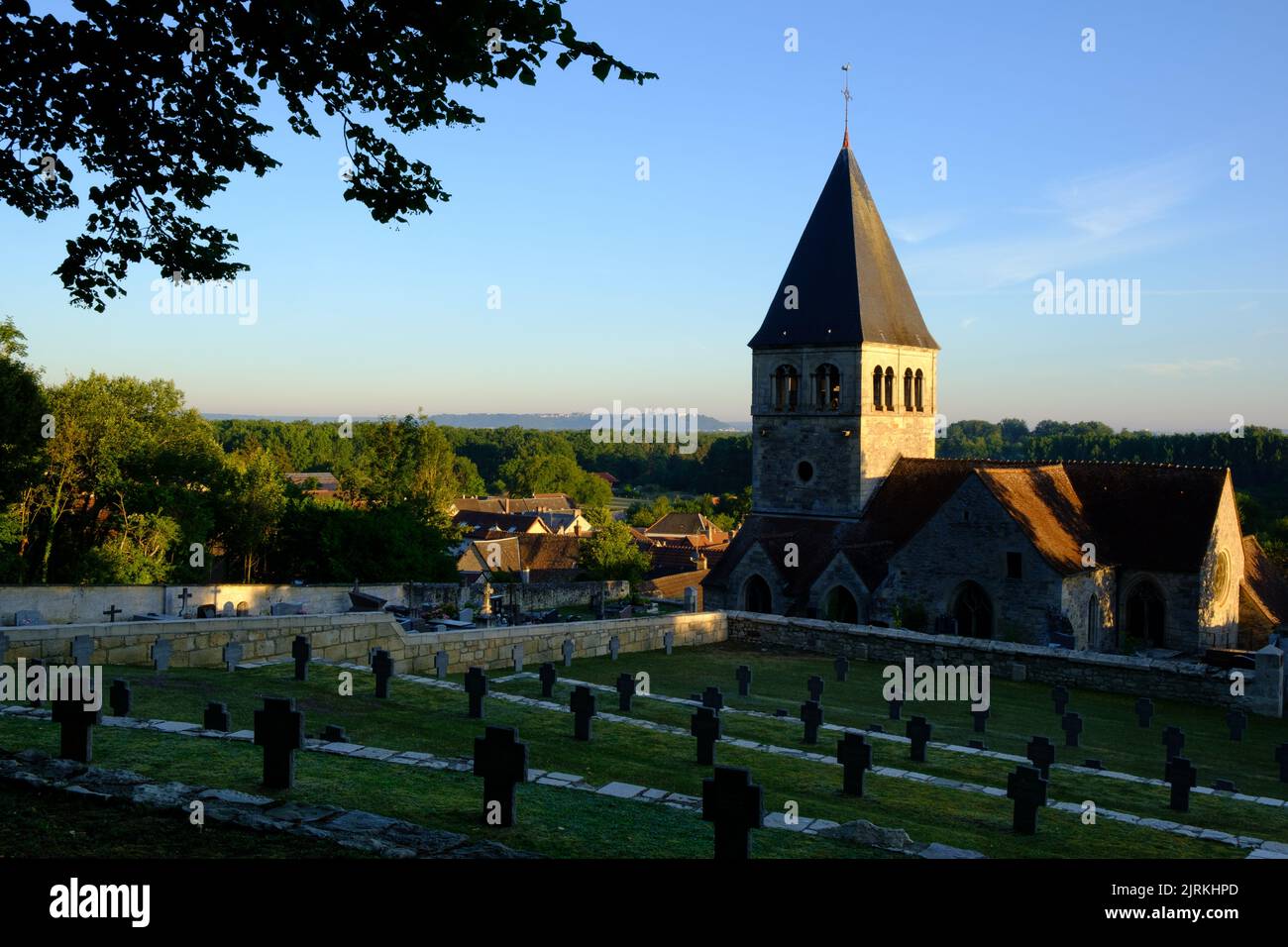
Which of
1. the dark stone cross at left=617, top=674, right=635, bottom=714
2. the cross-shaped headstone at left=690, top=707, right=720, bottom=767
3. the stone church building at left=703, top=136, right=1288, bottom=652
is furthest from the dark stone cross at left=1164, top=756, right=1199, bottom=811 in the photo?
the stone church building at left=703, top=136, right=1288, bottom=652

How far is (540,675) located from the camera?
56.6 ft

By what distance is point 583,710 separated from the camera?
12930mm

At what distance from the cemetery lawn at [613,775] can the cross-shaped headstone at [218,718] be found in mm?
531

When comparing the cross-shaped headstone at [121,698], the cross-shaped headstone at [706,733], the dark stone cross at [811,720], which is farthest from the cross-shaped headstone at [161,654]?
the dark stone cross at [811,720]

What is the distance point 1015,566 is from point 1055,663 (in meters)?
9.10

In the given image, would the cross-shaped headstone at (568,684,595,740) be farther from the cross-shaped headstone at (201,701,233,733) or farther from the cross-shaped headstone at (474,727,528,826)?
the cross-shaped headstone at (474,727,528,826)

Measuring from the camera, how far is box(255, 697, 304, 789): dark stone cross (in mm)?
8492

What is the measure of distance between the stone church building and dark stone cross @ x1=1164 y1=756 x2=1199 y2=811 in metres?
17.6

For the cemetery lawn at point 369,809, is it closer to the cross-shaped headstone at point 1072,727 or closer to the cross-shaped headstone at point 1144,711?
the cross-shaped headstone at point 1072,727

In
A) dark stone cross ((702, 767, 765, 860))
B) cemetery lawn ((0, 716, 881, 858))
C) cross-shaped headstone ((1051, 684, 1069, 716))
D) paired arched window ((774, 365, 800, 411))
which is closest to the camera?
cemetery lawn ((0, 716, 881, 858))

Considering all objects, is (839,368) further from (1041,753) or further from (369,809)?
(369,809)

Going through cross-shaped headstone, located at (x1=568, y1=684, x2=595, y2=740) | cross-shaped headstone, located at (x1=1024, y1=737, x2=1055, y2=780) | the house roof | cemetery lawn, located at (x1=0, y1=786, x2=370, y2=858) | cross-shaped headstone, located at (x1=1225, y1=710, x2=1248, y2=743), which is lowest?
cross-shaped headstone, located at (x1=1225, y1=710, x2=1248, y2=743)

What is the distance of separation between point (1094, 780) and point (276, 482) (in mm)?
40236
